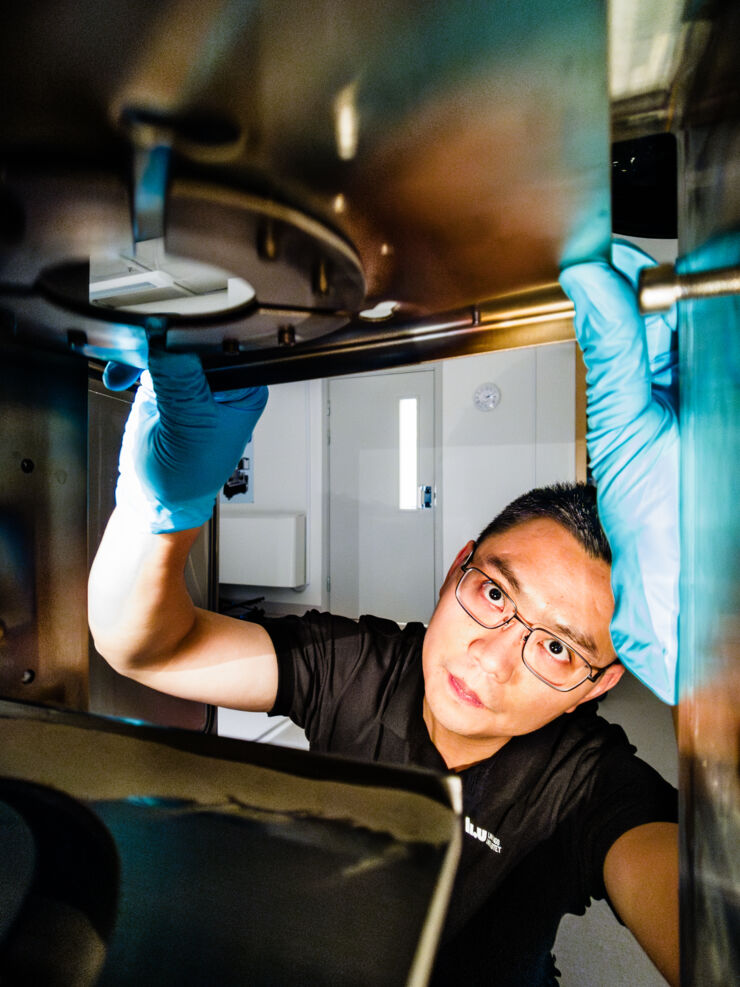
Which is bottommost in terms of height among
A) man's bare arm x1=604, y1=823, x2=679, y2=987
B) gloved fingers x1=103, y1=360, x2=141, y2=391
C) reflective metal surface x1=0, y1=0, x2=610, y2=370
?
man's bare arm x1=604, y1=823, x2=679, y2=987

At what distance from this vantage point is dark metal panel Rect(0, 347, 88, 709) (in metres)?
0.48

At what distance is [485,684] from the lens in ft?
2.38

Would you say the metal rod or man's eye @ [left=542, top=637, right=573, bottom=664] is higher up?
the metal rod

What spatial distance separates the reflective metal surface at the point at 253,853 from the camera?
25 cm

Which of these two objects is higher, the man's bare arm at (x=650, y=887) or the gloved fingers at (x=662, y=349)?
the gloved fingers at (x=662, y=349)

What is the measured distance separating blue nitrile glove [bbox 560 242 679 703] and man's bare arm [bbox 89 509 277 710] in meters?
0.62

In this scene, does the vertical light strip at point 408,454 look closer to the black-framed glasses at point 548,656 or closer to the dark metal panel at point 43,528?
the black-framed glasses at point 548,656

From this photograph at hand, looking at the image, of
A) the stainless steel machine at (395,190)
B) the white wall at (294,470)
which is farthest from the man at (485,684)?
the white wall at (294,470)

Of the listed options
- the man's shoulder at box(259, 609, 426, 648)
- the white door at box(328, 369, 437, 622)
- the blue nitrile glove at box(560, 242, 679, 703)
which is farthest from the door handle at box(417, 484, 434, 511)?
the blue nitrile glove at box(560, 242, 679, 703)

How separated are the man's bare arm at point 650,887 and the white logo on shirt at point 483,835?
0.15 meters

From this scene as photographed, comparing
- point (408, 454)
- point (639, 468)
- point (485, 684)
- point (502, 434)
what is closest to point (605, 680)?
point (485, 684)

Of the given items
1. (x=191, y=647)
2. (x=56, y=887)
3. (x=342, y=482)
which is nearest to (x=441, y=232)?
(x=56, y=887)

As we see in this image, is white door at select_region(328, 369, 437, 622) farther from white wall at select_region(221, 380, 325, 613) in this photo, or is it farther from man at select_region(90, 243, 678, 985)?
man at select_region(90, 243, 678, 985)

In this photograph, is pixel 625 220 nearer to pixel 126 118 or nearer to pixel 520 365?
pixel 126 118
